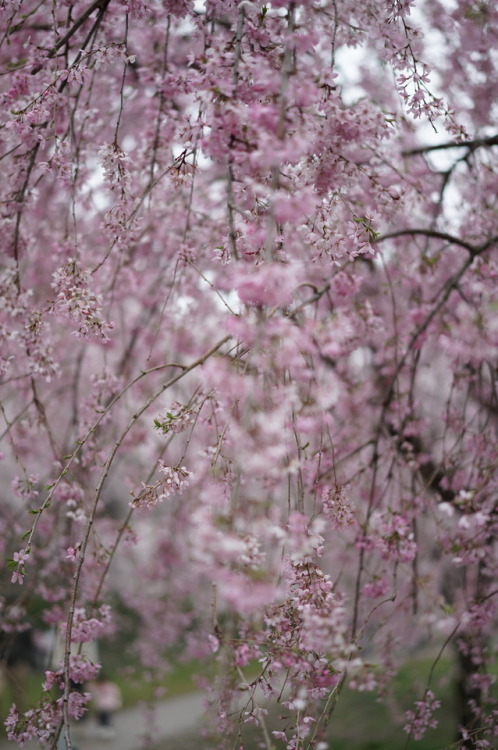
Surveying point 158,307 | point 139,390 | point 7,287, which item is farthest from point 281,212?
Result: point 139,390

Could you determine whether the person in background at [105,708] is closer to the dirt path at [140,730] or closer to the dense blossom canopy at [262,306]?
the dirt path at [140,730]

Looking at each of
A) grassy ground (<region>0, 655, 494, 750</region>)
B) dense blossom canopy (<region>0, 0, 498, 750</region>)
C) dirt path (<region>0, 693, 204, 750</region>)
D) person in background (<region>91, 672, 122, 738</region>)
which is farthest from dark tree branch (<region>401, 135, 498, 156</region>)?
person in background (<region>91, 672, 122, 738</region>)

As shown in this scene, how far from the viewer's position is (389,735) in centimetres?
572

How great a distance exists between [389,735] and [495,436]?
3.79 meters

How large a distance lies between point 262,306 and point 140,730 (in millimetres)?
7991

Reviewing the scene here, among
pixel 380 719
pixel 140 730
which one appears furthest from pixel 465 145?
pixel 140 730

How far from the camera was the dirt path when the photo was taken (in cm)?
695

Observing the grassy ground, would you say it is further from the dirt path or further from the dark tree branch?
the dark tree branch

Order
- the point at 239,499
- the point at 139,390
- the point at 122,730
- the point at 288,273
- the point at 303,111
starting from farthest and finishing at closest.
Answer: the point at 122,730 → the point at 139,390 → the point at 303,111 → the point at 239,499 → the point at 288,273

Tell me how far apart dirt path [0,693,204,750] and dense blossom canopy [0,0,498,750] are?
3.74m

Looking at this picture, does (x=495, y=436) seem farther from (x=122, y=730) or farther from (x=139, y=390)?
(x=122, y=730)

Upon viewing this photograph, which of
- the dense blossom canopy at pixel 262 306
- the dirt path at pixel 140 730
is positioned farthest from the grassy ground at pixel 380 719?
the dense blossom canopy at pixel 262 306

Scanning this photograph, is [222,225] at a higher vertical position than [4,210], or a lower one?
higher

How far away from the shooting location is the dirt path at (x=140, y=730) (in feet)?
22.8
